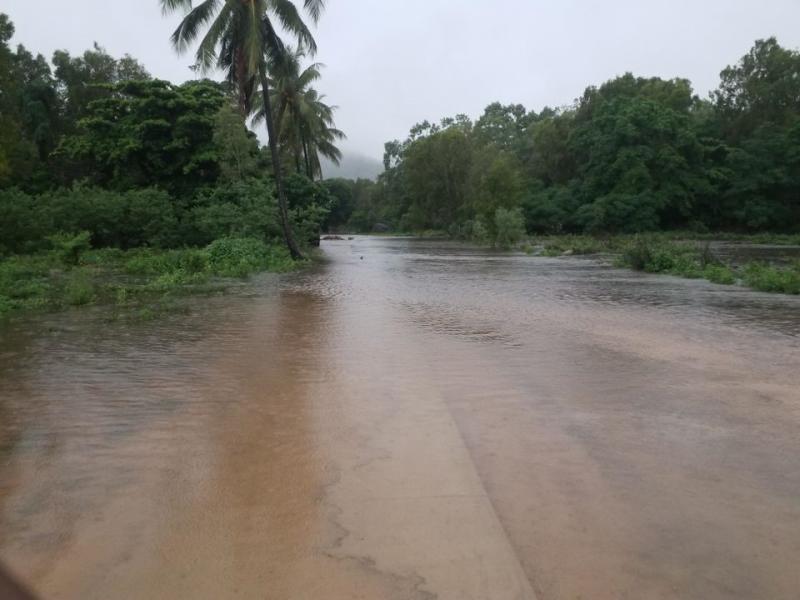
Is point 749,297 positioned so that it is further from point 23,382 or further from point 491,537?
point 23,382

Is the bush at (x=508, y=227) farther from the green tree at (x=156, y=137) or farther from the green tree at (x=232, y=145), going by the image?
the green tree at (x=156, y=137)

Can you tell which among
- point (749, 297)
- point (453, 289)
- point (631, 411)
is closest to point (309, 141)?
point (453, 289)

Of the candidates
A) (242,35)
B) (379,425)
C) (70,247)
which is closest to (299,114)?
(242,35)

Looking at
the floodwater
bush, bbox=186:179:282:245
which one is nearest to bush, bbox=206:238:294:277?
bush, bbox=186:179:282:245

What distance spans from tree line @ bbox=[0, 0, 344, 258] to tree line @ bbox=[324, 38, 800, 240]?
51.8 ft

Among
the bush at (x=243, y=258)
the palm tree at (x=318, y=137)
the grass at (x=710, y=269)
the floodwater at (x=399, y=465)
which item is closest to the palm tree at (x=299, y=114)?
the palm tree at (x=318, y=137)

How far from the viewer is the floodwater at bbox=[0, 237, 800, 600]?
2887 millimetres

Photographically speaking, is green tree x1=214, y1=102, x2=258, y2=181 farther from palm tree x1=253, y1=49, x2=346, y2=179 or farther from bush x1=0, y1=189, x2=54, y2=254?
bush x1=0, y1=189, x2=54, y2=254

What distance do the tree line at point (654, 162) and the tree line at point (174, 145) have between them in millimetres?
15793

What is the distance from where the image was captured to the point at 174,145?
2672cm

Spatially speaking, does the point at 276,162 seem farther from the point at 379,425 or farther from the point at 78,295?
the point at 379,425

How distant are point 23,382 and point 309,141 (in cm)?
3200

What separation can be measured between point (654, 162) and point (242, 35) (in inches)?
1517

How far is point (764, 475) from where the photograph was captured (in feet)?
13.0
